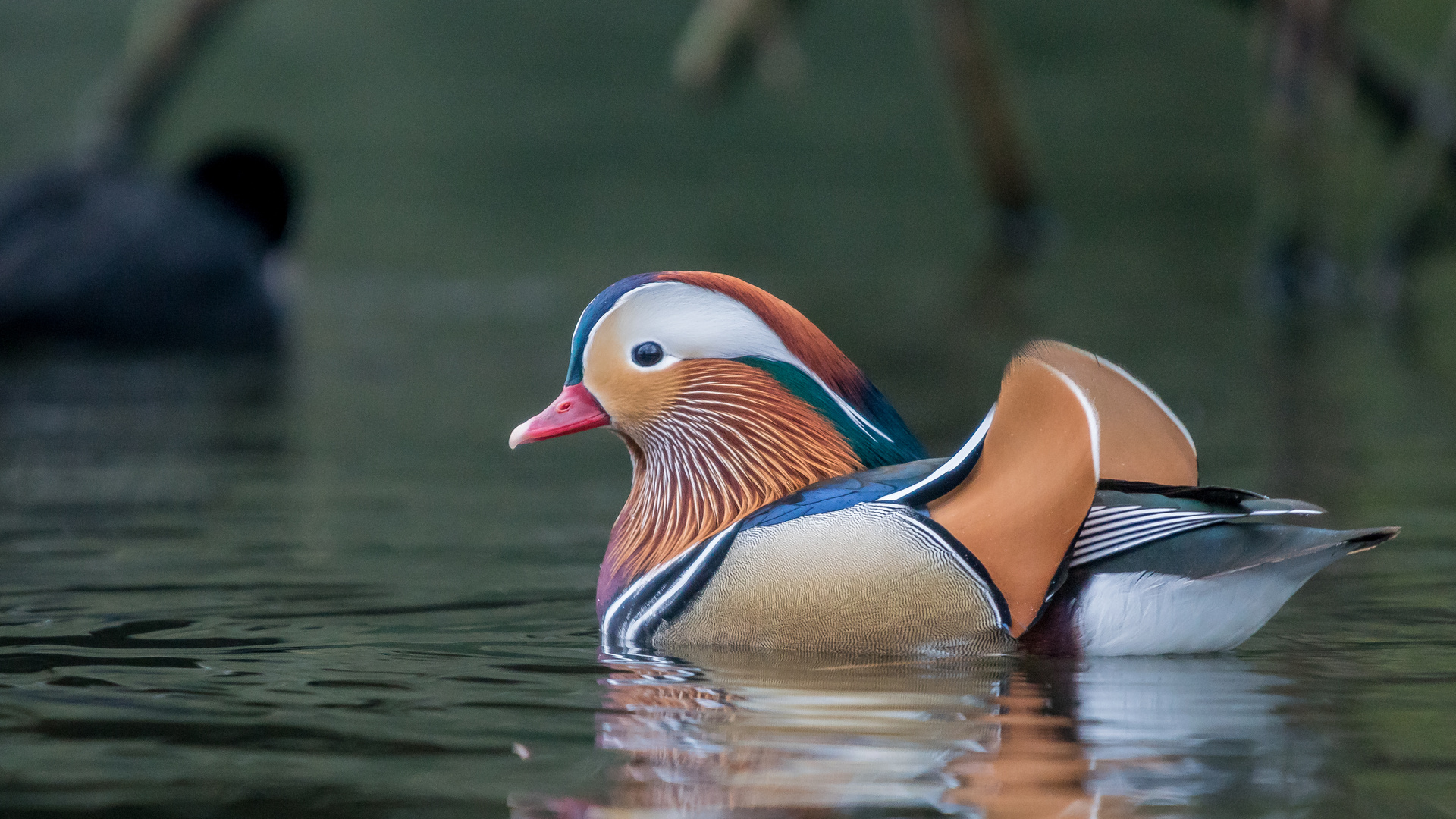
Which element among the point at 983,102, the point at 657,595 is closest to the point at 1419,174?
the point at 983,102

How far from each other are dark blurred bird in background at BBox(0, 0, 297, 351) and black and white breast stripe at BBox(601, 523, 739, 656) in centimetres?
774

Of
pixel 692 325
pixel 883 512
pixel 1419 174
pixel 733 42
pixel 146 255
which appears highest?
pixel 733 42

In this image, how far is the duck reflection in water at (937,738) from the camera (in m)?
2.68

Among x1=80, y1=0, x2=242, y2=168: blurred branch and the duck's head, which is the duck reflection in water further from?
x1=80, y1=0, x2=242, y2=168: blurred branch

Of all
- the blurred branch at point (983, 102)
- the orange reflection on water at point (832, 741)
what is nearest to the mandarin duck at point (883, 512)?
the orange reflection on water at point (832, 741)

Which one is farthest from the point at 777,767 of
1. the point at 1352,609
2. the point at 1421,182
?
the point at 1421,182

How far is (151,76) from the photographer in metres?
14.1

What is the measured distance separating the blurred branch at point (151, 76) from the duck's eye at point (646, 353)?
10464 mm

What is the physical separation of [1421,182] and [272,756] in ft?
36.1

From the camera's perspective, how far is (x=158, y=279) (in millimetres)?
11078

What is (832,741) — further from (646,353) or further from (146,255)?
(146,255)

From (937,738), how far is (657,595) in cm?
92

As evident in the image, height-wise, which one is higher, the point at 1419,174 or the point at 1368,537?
the point at 1419,174

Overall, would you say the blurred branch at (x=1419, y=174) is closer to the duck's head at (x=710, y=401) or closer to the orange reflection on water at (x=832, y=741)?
the duck's head at (x=710, y=401)
